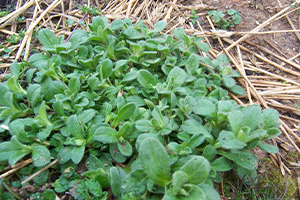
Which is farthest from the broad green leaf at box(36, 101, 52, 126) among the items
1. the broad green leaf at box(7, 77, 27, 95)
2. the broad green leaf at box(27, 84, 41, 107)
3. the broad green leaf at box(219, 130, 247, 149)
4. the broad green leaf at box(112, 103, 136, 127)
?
the broad green leaf at box(219, 130, 247, 149)

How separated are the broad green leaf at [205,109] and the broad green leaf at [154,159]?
0.57 metres

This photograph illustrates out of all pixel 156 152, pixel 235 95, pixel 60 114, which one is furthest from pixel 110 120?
pixel 235 95

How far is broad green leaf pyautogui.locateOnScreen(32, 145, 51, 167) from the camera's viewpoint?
1588 mm

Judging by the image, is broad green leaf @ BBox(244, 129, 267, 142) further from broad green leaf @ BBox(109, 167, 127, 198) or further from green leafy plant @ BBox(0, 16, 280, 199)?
broad green leaf @ BBox(109, 167, 127, 198)

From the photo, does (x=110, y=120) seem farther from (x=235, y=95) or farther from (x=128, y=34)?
(x=235, y=95)

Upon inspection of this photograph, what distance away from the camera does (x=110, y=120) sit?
6.32 ft

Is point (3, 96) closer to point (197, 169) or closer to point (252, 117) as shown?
point (197, 169)

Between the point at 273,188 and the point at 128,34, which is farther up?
the point at 128,34

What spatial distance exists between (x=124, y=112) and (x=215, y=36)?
167 centimetres

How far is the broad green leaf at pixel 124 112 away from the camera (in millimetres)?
1731

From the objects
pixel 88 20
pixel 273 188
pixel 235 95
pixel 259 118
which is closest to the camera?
pixel 259 118

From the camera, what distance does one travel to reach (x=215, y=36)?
273cm

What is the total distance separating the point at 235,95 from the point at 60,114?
178cm

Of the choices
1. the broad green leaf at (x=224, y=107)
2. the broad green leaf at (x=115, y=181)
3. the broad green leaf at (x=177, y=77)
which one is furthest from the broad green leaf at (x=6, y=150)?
the broad green leaf at (x=224, y=107)
